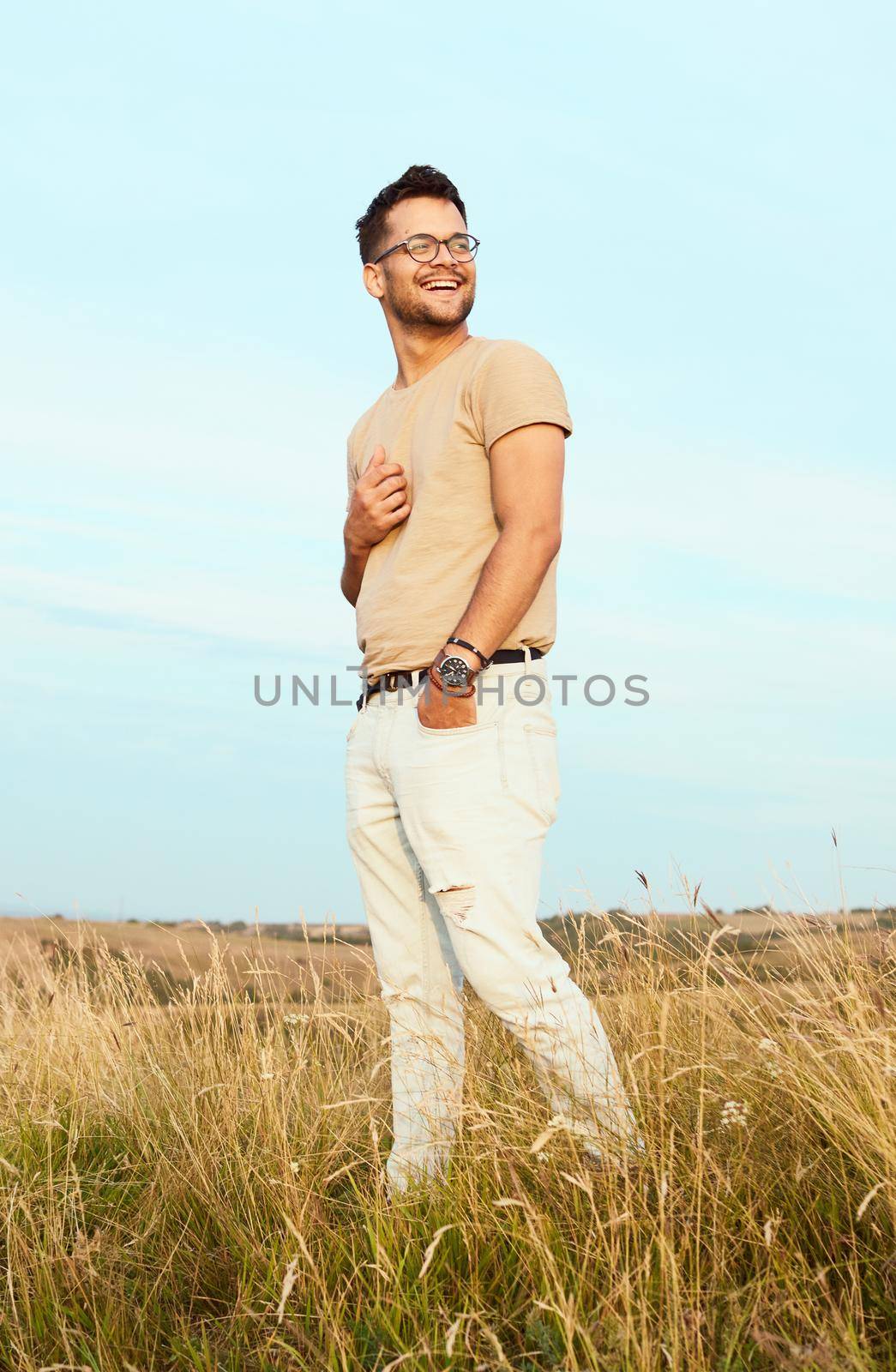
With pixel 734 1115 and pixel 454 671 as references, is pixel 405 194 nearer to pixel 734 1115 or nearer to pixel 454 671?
pixel 454 671

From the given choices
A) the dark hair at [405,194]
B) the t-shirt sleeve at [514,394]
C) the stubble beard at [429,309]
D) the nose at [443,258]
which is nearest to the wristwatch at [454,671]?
the t-shirt sleeve at [514,394]

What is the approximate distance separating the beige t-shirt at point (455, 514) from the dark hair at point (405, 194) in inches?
20.7

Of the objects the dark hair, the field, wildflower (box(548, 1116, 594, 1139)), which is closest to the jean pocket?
the field

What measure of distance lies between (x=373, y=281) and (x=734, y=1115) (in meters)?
2.57

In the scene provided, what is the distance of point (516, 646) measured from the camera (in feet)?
10.0

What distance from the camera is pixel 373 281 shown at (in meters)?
3.56

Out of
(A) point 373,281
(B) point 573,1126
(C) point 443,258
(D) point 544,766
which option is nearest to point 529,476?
(D) point 544,766

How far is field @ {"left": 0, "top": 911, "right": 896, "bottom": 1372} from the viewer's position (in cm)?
219

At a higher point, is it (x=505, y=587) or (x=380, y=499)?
(x=380, y=499)

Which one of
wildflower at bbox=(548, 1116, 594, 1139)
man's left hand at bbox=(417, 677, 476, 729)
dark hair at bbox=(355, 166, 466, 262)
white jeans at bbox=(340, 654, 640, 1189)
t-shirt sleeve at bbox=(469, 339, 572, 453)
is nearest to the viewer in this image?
wildflower at bbox=(548, 1116, 594, 1139)

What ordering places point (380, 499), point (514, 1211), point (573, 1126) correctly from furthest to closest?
1. point (380, 499)
2. point (573, 1126)
3. point (514, 1211)

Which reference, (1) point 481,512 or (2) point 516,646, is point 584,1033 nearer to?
(2) point 516,646

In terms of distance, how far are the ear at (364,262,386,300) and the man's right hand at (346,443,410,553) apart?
1.69 feet

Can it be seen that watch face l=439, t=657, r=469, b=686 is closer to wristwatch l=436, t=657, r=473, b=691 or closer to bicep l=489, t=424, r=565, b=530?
wristwatch l=436, t=657, r=473, b=691
